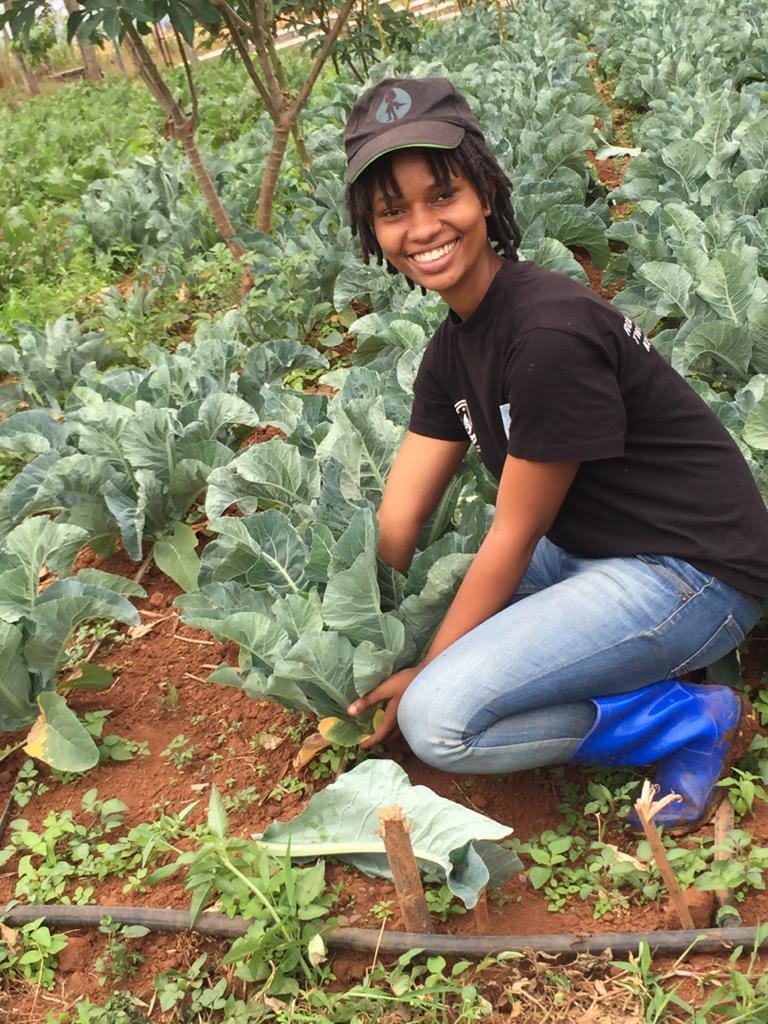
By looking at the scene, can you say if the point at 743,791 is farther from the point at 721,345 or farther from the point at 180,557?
the point at 180,557

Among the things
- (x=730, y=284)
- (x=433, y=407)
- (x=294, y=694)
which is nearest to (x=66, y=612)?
(x=294, y=694)

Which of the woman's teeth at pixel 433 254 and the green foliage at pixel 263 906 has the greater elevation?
the woman's teeth at pixel 433 254

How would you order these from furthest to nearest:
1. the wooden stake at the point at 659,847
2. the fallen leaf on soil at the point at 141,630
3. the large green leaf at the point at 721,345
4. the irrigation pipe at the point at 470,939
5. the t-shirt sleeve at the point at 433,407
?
the fallen leaf on soil at the point at 141,630, the large green leaf at the point at 721,345, the t-shirt sleeve at the point at 433,407, the irrigation pipe at the point at 470,939, the wooden stake at the point at 659,847

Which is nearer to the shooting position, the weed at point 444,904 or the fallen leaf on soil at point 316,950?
the fallen leaf on soil at point 316,950

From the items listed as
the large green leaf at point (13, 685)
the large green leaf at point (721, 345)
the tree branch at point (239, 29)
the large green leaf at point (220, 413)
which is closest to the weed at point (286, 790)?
the large green leaf at point (13, 685)

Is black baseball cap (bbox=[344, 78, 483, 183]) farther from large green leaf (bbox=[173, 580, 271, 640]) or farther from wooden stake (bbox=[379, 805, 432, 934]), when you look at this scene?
wooden stake (bbox=[379, 805, 432, 934])

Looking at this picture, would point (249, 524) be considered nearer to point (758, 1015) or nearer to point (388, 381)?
point (388, 381)

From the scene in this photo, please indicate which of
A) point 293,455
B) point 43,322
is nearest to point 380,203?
point 293,455

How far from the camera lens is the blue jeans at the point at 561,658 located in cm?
204

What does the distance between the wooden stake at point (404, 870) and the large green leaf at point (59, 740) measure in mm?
978

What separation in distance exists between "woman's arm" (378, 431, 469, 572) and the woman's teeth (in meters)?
0.52

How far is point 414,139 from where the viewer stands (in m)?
1.89

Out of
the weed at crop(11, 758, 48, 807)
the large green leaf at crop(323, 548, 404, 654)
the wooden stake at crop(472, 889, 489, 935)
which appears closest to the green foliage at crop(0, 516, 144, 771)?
the weed at crop(11, 758, 48, 807)

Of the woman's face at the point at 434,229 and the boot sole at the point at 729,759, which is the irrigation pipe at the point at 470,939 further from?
the woman's face at the point at 434,229
